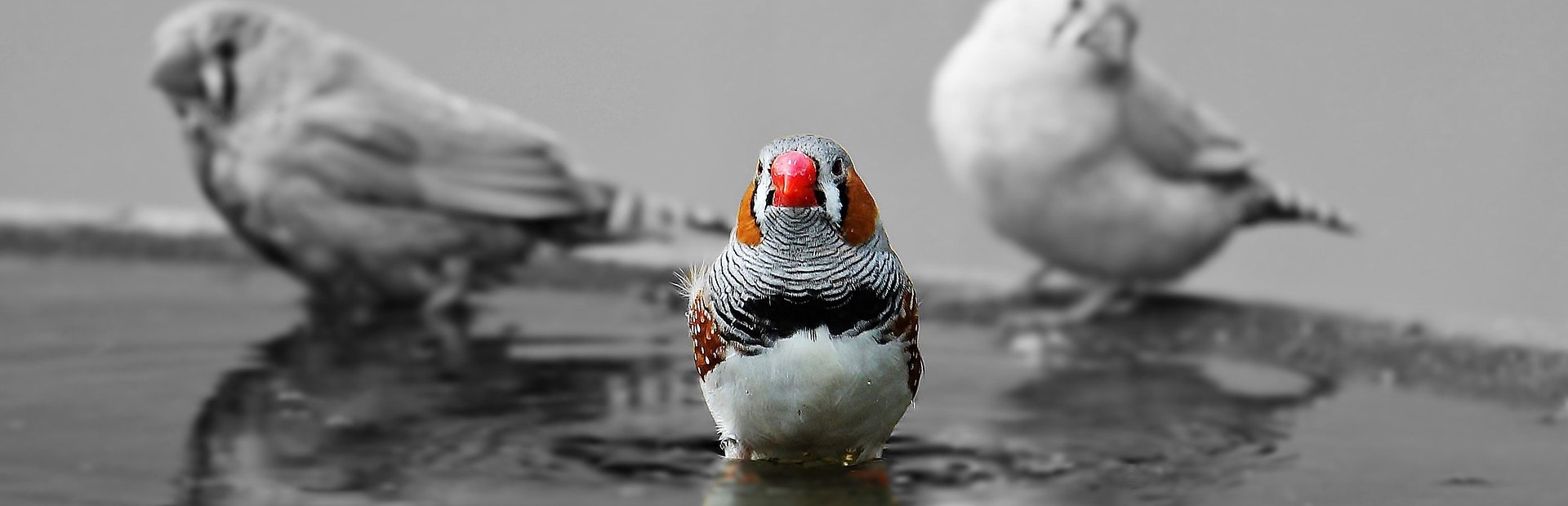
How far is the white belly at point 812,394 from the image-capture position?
181 centimetres

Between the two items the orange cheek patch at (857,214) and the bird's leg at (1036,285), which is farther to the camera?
the bird's leg at (1036,285)

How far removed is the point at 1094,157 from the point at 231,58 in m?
1.50

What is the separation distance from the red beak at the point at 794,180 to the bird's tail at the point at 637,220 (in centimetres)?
154

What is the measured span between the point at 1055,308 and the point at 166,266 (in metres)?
1.80

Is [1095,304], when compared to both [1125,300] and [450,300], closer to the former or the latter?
[1125,300]

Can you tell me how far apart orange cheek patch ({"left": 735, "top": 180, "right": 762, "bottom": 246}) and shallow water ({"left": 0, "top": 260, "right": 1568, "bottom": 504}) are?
264 mm

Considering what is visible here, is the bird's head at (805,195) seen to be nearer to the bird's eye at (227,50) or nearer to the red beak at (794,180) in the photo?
the red beak at (794,180)

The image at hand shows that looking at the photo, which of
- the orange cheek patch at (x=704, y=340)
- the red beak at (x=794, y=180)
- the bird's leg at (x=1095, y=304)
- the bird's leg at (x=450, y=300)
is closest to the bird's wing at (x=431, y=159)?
the bird's leg at (x=450, y=300)

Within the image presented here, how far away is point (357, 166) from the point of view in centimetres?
306

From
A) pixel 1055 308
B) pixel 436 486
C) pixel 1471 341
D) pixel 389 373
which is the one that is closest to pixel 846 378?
pixel 436 486

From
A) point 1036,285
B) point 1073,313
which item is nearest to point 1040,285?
point 1036,285

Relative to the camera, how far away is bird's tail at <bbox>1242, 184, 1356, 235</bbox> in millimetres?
3141

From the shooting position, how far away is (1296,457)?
211cm

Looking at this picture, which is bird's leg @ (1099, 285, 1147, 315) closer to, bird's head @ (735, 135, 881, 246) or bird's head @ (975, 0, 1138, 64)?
bird's head @ (975, 0, 1138, 64)
